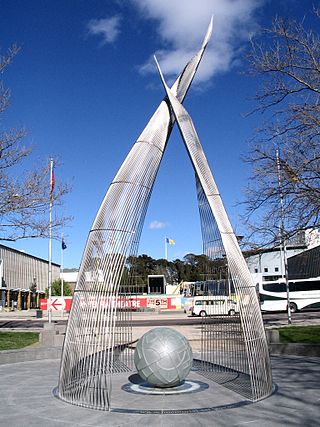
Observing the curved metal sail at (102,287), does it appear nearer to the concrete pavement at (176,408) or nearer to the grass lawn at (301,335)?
the concrete pavement at (176,408)

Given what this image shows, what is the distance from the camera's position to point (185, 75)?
42.5 feet

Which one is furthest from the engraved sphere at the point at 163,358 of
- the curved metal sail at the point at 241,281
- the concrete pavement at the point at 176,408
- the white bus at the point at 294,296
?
the white bus at the point at 294,296

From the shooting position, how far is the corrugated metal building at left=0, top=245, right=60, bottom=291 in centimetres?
7306

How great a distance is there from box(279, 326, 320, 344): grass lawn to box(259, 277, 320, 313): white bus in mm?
21107

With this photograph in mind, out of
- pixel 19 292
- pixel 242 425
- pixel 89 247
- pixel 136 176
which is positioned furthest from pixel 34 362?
pixel 19 292

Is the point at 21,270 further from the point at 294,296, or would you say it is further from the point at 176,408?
the point at 176,408

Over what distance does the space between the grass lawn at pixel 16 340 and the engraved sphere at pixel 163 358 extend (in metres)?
11.6

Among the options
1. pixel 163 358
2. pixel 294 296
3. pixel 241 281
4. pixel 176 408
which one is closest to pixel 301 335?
pixel 241 281

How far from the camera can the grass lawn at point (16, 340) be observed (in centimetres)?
2049

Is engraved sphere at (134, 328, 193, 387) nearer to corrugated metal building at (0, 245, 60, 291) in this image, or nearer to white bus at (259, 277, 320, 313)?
white bus at (259, 277, 320, 313)

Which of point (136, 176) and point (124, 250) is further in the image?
point (136, 176)

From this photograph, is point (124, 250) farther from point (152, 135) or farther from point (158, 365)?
point (152, 135)

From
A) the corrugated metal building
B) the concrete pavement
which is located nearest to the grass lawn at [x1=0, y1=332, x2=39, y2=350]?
the concrete pavement

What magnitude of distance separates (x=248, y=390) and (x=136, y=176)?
17.2ft
